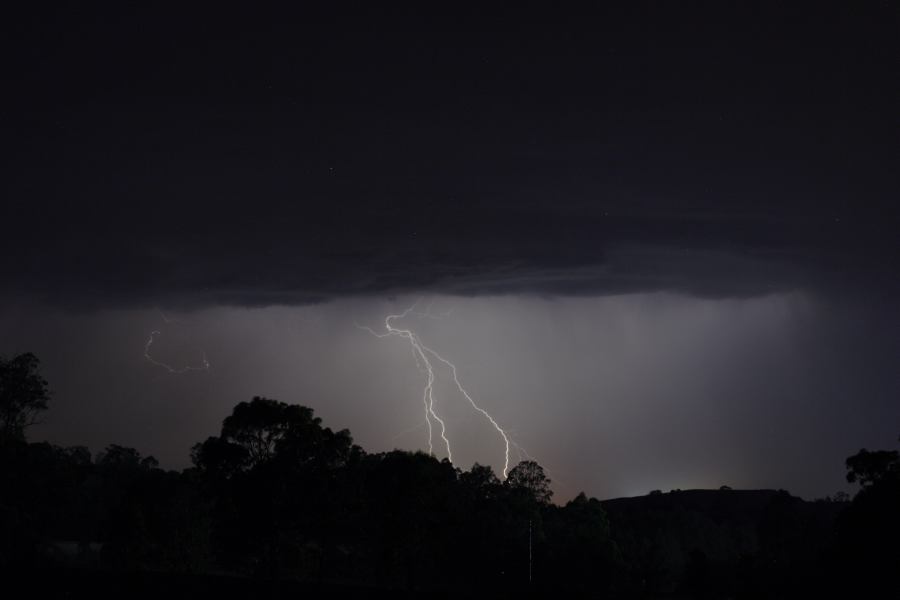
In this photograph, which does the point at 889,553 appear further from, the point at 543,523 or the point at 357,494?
the point at 543,523

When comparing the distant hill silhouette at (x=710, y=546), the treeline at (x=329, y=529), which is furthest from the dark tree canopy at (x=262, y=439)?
the distant hill silhouette at (x=710, y=546)

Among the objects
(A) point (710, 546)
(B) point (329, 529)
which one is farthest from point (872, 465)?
(A) point (710, 546)

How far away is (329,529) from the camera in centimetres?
7319

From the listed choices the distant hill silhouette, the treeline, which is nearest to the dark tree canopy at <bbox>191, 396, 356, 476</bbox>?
the treeline

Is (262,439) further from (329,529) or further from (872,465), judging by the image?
(872,465)

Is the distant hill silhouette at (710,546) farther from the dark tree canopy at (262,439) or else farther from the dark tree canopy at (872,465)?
the dark tree canopy at (262,439)

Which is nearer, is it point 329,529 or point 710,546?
point 329,529

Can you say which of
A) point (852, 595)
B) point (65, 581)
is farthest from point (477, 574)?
point (65, 581)

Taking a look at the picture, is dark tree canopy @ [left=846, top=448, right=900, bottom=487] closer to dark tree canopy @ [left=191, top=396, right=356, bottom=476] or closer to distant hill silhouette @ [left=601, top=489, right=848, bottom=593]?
distant hill silhouette @ [left=601, top=489, right=848, bottom=593]

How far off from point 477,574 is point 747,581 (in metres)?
25.3

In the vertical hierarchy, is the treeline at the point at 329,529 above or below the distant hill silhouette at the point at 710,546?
below

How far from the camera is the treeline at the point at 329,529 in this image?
63219mm

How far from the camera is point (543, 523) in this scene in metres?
108

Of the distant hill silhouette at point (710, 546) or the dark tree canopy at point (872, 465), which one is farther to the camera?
the distant hill silhouette at point (710, 546)
